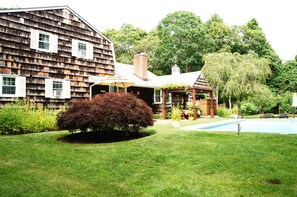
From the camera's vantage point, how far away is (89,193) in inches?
185

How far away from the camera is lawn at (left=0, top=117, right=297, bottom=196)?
16.0ft

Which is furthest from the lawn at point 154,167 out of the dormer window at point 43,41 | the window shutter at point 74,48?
the window shutter at point 74,48

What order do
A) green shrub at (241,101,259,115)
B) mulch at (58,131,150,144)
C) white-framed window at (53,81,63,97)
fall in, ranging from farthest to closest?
green shrub at (241,101,259,115) → white-framed window at (53,81,63,97) → mulch at (58,131,150,144)

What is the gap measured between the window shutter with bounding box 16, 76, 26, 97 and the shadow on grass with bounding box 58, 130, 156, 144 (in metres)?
5.40

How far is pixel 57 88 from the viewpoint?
52.0 ft

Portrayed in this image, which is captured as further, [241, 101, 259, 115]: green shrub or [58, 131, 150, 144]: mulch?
[241, 101, 259, 115]: green shrub

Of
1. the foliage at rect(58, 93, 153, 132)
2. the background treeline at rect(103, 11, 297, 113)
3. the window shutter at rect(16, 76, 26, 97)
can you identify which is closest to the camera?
the foliage at rect(58, 93, 153, 132)

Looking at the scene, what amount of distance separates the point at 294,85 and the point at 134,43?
28.0 meters

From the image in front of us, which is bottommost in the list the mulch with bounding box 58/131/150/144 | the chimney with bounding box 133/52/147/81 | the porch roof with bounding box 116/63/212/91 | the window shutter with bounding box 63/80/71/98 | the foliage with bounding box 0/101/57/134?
the mulch with bounding box 58/131/150/144

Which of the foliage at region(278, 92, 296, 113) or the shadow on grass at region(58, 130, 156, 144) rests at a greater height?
the foliage at region(278, 92, 296, 113)

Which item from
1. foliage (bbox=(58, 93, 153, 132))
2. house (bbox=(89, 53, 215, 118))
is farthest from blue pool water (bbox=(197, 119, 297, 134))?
foliage (bbox=(58, 93, 153, 132))

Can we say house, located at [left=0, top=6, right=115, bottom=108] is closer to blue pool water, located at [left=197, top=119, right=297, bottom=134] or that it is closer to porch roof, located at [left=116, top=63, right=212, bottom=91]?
porch roof, located at [left=116, top=63, right=212, bottom=91]

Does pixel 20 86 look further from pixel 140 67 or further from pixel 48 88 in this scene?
pixel 140 67

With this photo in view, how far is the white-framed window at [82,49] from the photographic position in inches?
660
